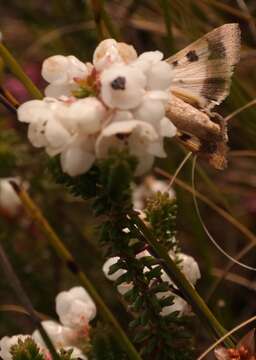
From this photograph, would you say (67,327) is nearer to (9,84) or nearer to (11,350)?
(11,350)

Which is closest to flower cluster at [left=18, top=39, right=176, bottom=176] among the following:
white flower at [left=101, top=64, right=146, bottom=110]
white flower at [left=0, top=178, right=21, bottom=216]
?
white flower at [left=101, top=64, right=146, bottom=110]

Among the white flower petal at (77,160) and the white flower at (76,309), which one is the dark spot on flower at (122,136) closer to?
the white flower petal at (77,160)

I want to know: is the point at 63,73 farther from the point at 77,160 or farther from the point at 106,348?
the point at 106,348

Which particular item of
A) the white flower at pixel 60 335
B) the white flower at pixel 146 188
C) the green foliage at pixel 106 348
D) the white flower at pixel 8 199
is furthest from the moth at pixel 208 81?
the white flower at pixel 146 188

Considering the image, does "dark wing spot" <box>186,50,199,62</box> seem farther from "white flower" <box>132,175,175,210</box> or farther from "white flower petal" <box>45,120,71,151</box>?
"white flower" <box>132,175,175,210</box>

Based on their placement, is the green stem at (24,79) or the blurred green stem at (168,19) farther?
the blurred green stem at (168,19)

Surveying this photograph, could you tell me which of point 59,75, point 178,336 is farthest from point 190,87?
point 178,336
